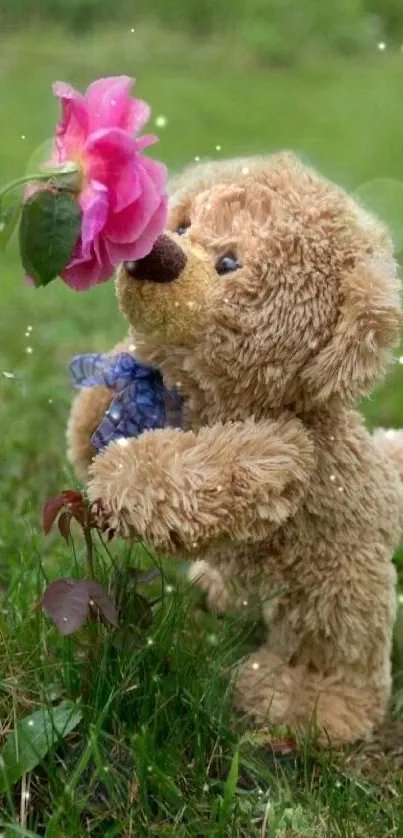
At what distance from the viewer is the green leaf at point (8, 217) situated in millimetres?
726

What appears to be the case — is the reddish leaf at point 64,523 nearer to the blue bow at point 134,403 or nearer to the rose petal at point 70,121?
the blue bow at point 134,403

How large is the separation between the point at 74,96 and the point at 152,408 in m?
0.29

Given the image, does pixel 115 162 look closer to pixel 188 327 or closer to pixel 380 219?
pixel 188 327

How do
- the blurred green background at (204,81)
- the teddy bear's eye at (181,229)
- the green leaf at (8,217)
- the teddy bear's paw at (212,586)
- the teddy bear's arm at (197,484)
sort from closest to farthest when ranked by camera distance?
the green leaf at (8,217) → the teddy bear's arm at (197,484) → the teddy bear's eye at (181,229) → the teddy bear's paw at (212,586) → the blurred green background at (204,81)

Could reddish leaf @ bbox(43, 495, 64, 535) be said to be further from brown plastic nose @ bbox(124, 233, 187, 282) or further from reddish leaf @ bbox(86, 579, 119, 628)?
brown plastic nose @ bbox(124, 233, 187, 282)

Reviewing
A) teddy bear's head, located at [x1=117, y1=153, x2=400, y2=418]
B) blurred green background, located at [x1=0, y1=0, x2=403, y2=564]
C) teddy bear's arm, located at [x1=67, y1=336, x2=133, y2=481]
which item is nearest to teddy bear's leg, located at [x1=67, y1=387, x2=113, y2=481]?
teddy bear's arm, located at [x1=67, y1=336, x2=133, y2=481]

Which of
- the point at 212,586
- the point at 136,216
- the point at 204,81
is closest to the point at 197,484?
the point at 136,216

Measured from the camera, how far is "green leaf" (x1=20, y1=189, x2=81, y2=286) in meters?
0.74

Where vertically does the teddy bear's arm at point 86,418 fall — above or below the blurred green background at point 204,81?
above

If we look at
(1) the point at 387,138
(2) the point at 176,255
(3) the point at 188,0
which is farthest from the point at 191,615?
(3) the point at 188,0

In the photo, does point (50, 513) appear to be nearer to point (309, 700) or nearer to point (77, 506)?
point (77, 506)

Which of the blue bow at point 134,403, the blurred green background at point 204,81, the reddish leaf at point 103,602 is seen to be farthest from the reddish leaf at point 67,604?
the blurred green background at point 204,81

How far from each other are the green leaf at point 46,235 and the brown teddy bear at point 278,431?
144 millimetres

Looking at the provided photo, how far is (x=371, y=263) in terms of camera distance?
913 millimetres
